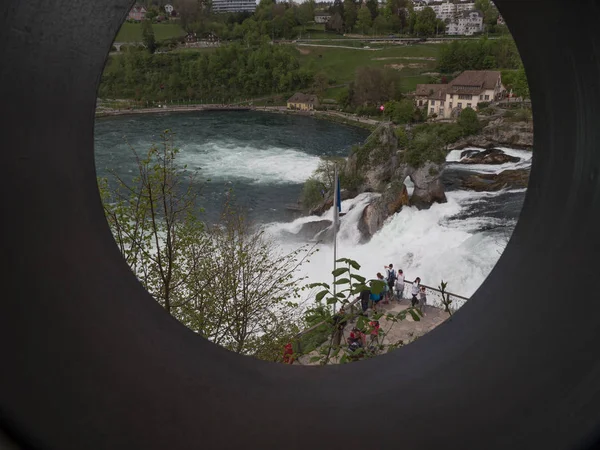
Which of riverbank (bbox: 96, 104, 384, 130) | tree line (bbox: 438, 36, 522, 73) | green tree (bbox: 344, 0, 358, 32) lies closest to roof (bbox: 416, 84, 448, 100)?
tree line (bbox: 438, 36, 522, 73)

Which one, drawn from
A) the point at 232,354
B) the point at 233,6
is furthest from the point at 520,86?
the point at 232,354

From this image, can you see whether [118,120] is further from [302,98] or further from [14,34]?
[14,34]

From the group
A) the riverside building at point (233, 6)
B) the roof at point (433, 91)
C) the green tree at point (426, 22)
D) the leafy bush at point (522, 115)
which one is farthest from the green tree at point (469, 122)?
the riverside building at point (233, 6)

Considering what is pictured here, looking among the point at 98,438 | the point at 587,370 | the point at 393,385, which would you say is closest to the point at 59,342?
the point at 98,438

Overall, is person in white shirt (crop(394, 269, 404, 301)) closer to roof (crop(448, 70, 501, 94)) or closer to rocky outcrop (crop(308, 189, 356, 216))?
rocky outcrop (crop(308, 189, 356, 216))

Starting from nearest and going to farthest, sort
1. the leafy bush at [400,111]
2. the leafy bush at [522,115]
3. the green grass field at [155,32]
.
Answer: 1. the leafy bush at [522,115]
2. the leafy bush at [400,111]
3. the green grass field at [155,32]

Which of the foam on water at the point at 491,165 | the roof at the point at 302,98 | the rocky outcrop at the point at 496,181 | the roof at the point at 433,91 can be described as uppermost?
the roof at the point at 433,91

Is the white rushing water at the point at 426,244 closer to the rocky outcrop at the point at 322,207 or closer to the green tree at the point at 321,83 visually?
the rocky outcrop at the point at 322,207
